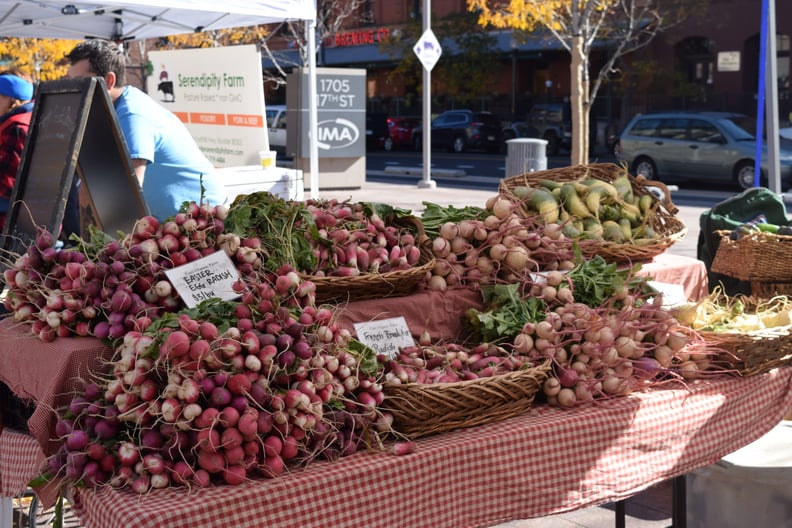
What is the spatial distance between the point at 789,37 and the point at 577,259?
25973 mm

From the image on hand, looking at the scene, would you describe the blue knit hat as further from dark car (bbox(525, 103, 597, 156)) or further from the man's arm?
dark car (bbox(525, 103, 597, 156))

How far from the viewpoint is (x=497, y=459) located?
8.48 feet

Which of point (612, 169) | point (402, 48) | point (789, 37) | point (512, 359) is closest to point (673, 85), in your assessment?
point (789, 37)

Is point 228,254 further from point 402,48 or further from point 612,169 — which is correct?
point 402,48

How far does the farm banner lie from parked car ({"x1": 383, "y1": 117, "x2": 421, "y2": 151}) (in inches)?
786

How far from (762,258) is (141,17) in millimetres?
6640

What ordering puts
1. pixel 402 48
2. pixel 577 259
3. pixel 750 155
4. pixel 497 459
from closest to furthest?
pixel 497 459
pixel 577 259
pixel 750 155
pixel 402 48

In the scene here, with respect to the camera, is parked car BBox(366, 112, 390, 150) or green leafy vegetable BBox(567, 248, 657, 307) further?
parked car BBox(366, 112, 390, 150)

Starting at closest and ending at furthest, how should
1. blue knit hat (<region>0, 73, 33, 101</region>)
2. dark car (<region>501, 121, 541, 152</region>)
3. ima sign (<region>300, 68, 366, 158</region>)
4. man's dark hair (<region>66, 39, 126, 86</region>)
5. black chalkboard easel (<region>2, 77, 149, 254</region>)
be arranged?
black chalkboard easel (<region>2, 77, 149, 254</region>) < man's dark hair (<region>66, 39, 126, 86</region>) < blue knit hat (<region>0, 73, 33, 101</region>) < ima sign (<region>300, 68, 366, 158</region>) < dark car (<region>501, 121, 541, 152</region>)

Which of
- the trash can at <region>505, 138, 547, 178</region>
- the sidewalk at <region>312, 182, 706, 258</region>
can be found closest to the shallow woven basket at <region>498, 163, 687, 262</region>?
the sidewalk at <region>312, 182, 706, 258</region>

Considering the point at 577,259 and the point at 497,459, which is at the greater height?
the point at 577,259

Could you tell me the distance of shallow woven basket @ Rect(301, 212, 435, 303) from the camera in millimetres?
2947

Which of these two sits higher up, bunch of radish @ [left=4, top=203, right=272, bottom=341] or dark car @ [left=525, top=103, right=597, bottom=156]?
dark car @ [left=525, top=103, right=597, bottom=156]

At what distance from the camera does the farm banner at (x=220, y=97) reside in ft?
35.0
